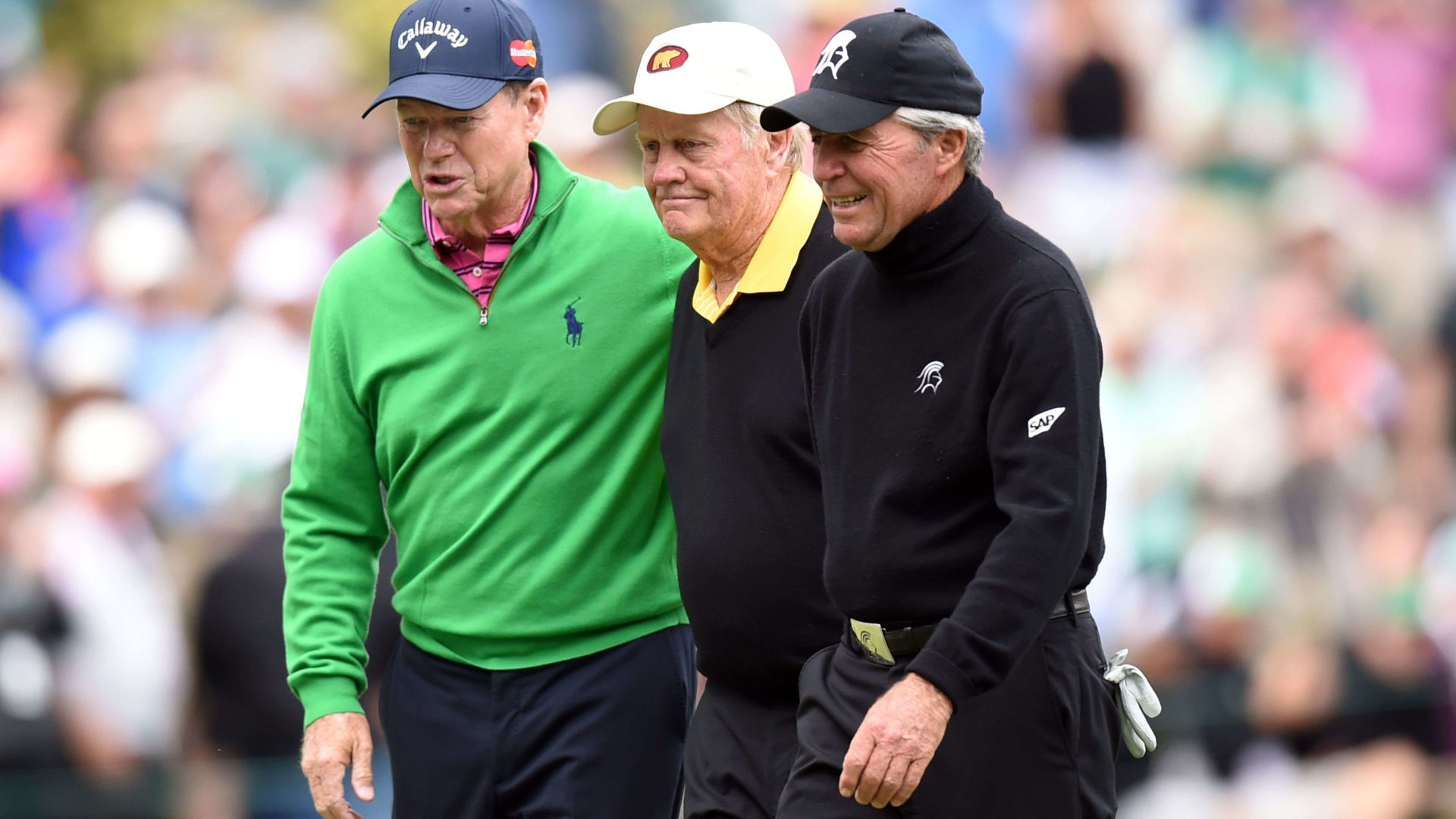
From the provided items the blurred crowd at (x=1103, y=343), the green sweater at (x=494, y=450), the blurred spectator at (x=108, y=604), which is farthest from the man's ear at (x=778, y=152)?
the blurred spectator at (x=108, y=604)

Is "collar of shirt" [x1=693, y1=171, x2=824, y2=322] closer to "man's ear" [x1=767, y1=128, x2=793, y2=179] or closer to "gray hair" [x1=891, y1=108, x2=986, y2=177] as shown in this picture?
"man's ear" [x1=767, y1=128, x2=793, y2=179]

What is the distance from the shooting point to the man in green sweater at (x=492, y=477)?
3979mm

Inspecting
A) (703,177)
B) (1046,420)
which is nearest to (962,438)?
(1046,420)

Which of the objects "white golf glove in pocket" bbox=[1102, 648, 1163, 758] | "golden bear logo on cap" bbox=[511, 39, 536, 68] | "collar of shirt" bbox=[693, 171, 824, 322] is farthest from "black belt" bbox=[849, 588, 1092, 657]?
"golden bear logo on cap" bbox=[511, 39, 536, 68]

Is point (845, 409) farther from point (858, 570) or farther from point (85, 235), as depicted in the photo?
point (85, 235)

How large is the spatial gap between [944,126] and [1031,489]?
0.68 m

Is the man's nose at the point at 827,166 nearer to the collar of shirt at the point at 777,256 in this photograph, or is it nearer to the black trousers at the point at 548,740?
the collar of shirt at the point at 777,256

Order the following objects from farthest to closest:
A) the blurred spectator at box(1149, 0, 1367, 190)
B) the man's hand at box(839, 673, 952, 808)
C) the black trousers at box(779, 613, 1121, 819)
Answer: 1. the blurred spectator at box(1149, 0, 1367, 190)
2. the black trousers at box(779, 613, 1121, 819)
3. the man's hand at box(839, 673, 952, 808)

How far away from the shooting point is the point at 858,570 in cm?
321

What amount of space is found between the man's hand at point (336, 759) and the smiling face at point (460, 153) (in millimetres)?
1112

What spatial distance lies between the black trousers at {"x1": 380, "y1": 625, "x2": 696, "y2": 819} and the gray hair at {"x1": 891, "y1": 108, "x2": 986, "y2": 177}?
138 centimetres

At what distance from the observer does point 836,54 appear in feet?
10.7

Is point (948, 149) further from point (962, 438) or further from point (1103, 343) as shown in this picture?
point (1103, 343)

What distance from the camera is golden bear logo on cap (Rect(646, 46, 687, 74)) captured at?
3.86m
